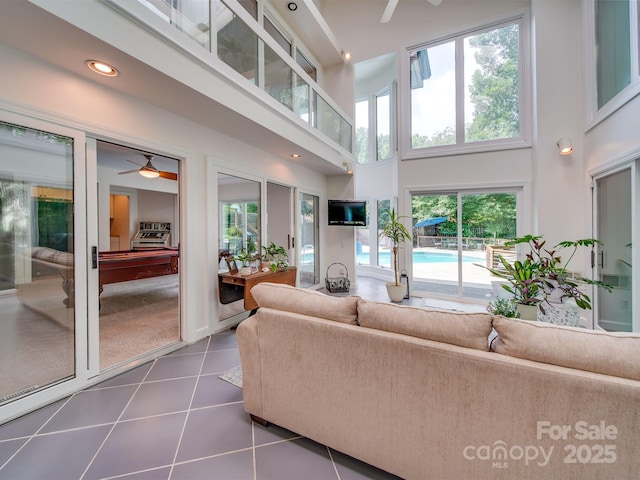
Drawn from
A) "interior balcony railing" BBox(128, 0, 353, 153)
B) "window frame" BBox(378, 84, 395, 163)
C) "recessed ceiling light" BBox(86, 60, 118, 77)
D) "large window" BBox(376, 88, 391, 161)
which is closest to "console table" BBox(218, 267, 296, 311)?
"recessed ceiling light" BBox(86, 60, 118, 77)

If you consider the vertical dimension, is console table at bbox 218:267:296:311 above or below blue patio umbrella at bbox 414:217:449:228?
below

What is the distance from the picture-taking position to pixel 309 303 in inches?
61.6

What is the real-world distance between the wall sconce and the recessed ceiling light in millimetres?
5649

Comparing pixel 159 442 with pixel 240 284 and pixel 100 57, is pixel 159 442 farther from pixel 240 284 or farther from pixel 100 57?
pixel 100 57

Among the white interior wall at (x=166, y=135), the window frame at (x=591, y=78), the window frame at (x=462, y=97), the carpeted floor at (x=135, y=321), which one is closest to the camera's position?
Answer: the white interior wall at (x=166, y=135)

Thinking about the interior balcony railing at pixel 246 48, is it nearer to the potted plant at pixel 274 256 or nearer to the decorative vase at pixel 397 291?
the potted plant at pixel 274 256

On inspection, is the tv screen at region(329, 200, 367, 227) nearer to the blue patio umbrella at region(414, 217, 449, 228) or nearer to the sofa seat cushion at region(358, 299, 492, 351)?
the blue patio umbrella at region(414, 217, 449, 228)

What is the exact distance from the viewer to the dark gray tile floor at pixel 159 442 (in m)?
1.36

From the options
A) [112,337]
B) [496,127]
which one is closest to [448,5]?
[496,127]

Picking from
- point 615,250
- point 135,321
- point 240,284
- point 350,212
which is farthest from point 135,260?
point 615,250

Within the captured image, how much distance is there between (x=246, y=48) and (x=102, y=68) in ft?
5.04

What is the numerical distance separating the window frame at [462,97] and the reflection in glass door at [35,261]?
522 cm

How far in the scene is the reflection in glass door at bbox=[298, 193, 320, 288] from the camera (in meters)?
5.26

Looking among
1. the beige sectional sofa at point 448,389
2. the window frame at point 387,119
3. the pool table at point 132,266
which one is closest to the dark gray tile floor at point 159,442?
the beige sectional sofa at point 448,389
